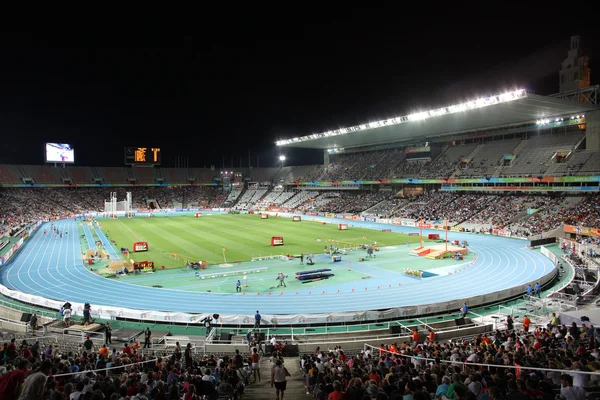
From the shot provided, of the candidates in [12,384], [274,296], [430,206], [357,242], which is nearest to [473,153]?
[430,206]

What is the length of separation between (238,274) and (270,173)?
94.2 meters

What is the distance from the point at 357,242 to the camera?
143 ft

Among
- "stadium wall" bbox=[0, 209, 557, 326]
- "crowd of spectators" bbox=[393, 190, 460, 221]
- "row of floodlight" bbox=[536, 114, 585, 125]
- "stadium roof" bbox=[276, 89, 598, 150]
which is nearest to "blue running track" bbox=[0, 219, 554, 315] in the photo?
"stadium wall" bbox=[0, 209, 557, 326]

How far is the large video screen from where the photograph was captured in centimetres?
8306

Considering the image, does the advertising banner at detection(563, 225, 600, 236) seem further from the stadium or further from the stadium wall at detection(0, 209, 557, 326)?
the stadium wall at detection(0, 209, 557, 326)

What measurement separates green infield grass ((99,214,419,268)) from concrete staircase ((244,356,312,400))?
2137cm

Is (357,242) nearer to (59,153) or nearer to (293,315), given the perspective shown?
(293,315)

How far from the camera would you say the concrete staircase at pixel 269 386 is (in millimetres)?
9672

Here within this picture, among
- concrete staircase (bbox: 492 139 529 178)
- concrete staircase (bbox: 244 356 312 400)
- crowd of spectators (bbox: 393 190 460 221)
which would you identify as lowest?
concrete staircase (bbox: 244 356 312 400)

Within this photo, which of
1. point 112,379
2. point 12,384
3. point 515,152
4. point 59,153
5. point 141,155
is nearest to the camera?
point 12,384

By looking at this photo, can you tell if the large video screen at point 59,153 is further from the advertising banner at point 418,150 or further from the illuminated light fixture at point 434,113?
the advertising banner at point 418,150

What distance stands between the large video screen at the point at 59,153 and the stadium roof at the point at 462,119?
50815mm

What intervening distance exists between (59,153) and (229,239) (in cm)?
6142

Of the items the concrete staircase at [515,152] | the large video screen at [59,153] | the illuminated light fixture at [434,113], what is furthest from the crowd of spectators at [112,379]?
the large video screen at [59,153]
